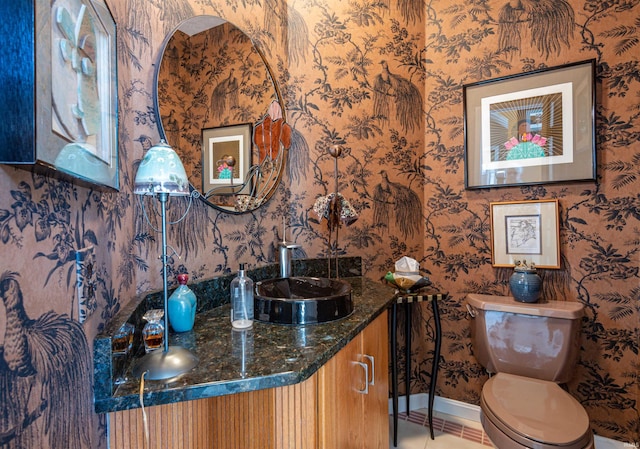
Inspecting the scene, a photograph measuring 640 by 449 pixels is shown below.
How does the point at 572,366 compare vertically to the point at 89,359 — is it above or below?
below

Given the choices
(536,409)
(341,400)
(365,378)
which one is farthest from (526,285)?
(341,400)

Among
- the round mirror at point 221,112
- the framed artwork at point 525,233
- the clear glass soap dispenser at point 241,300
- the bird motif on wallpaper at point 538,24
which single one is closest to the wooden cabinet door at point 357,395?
the clear glass soap dispenser at point 241,300

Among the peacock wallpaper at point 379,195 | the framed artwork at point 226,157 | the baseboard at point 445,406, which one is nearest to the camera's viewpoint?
the peacock wallpaper at point 379,195

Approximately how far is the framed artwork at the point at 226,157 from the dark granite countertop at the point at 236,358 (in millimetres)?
528

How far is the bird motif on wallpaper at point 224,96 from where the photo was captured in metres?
1.32

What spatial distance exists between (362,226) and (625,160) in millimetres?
1403

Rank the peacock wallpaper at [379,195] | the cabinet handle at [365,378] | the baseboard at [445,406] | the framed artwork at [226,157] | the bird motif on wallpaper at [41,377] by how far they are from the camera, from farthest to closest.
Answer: the baseboard at [445,406] < the framed artwork at [226,157] < the cabinet handle at [365,378] < the peacock wallpaper at [379,195] < the bird motif on wallpaper at [41,377]

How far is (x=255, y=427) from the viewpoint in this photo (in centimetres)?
84

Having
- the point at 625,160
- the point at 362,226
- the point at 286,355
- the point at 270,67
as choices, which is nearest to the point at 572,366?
the point at 625,160

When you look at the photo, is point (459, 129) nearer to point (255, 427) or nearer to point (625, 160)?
point (625, 160)

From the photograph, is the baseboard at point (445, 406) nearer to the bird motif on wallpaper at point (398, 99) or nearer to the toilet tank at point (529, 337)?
the toilet tank at point (529, 337)

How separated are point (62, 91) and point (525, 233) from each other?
2.10 metres

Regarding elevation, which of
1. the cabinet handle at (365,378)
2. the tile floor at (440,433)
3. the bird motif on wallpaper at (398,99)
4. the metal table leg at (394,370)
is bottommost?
the tile floor at (440,433)

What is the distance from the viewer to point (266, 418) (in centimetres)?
82
